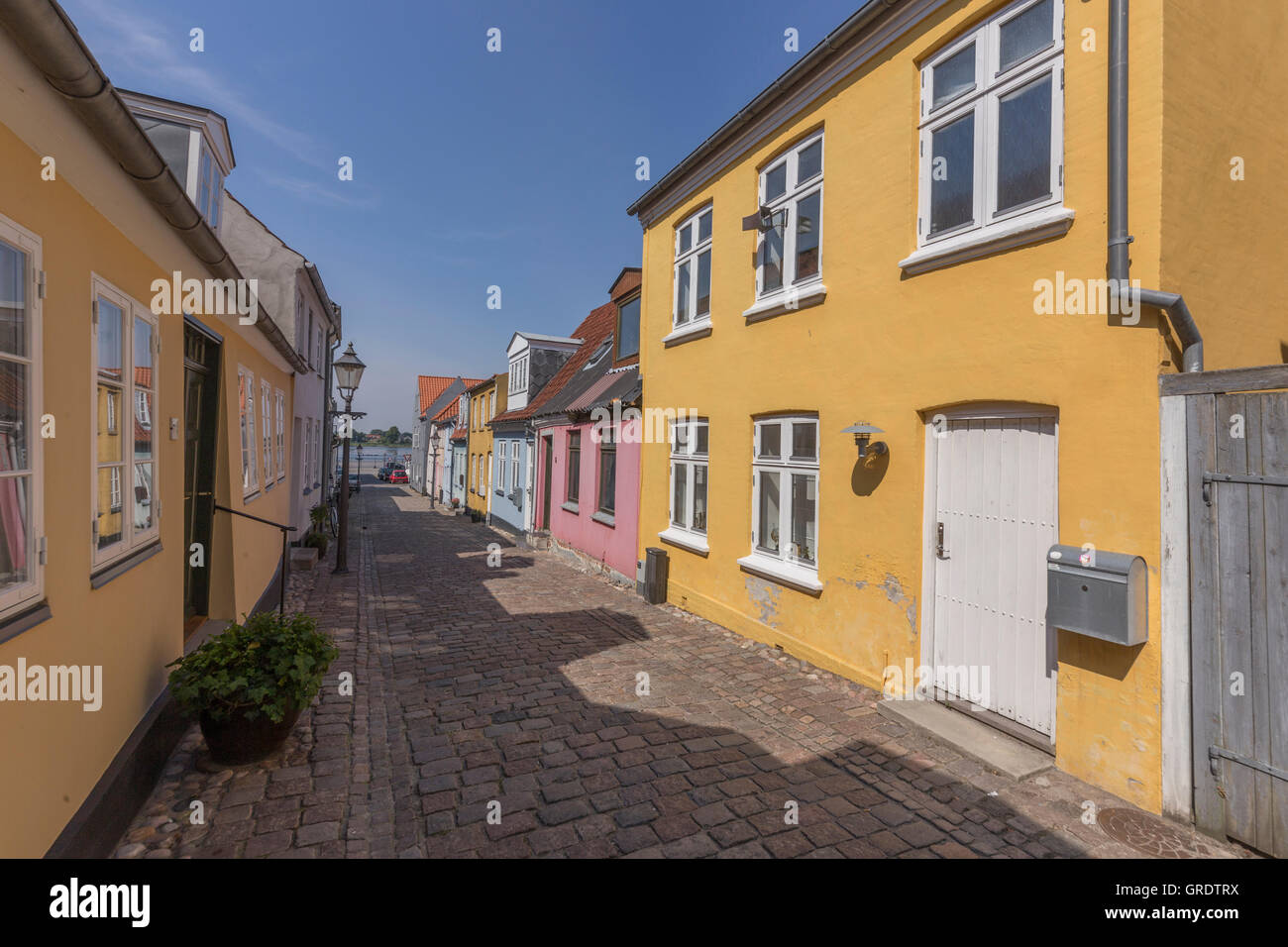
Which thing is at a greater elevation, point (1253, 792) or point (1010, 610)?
point (1010, 610)

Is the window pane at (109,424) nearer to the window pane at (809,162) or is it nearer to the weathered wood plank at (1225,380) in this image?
the weathered wood plank at (1225,380)

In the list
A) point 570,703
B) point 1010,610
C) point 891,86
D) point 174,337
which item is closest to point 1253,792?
point 1010,610

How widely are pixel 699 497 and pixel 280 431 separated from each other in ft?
22.3

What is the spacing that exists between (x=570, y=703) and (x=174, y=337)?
4198 mm

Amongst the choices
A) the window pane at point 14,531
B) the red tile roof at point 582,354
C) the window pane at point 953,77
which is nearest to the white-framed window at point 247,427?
the window pane at point 14,531

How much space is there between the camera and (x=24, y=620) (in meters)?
2.57

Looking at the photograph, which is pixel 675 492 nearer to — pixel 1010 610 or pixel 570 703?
pixel 570 703

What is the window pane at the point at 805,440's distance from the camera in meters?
7.11

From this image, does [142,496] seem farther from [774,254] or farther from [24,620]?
[774,254]

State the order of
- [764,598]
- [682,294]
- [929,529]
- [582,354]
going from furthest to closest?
[582,354]
[682,294]
[764,598]
[929,529]

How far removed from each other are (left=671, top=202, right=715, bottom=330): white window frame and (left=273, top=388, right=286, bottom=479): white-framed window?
6.16 meters

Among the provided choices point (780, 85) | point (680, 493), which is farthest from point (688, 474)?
point (780, 85)
